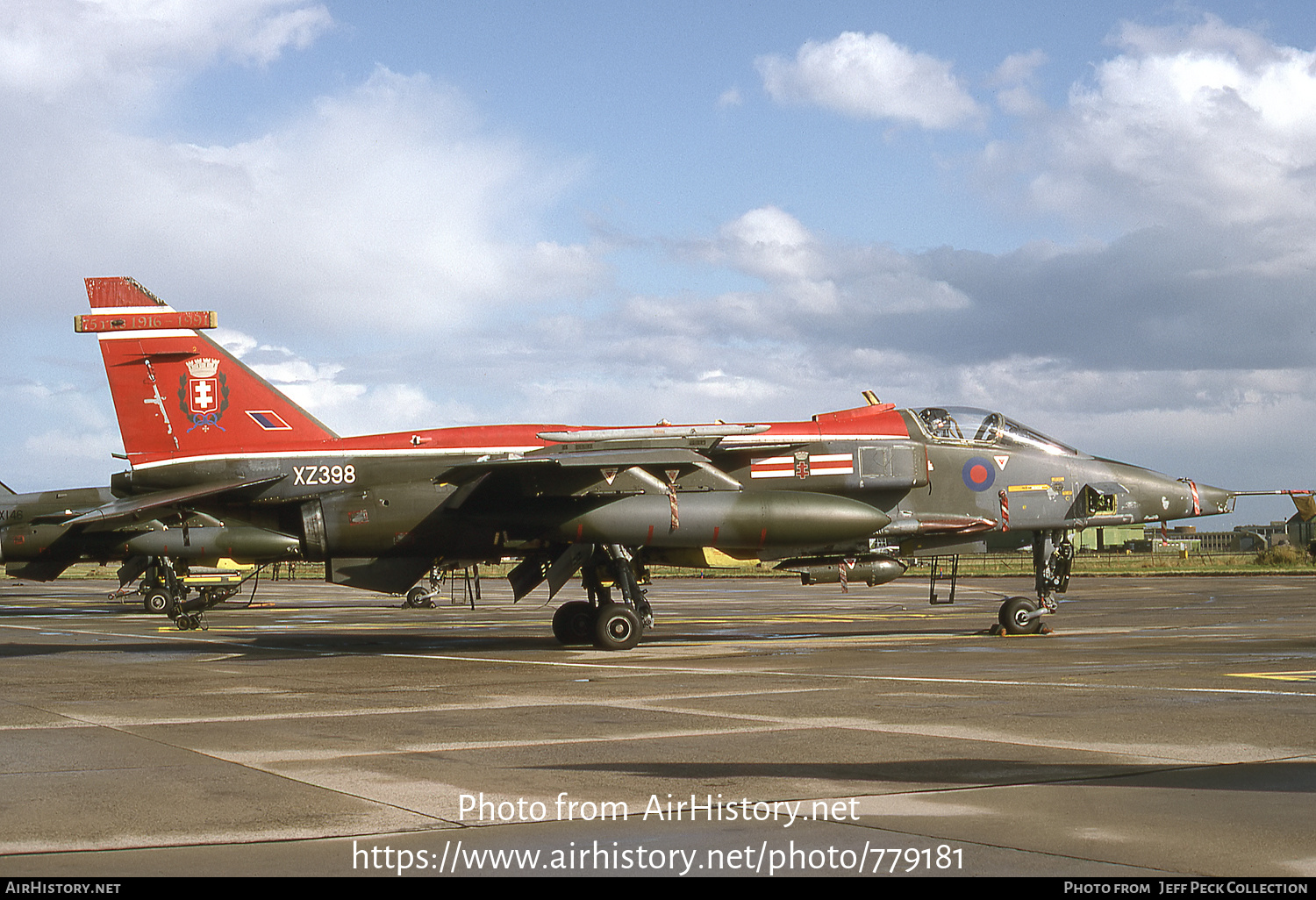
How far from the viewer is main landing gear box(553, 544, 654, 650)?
18484mm

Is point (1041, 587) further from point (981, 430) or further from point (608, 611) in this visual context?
point (608, 611)

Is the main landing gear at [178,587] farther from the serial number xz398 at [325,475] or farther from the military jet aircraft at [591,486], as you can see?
the serial number xz398 at [325,475]

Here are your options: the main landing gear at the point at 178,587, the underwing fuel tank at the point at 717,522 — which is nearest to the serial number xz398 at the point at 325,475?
the underwing fuel tank at the point at 717,522

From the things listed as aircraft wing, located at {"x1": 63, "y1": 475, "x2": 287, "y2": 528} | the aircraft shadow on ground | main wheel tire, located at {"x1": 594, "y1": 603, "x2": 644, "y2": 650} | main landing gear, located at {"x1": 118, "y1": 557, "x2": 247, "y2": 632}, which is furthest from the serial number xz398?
the aircraft shadow on ground

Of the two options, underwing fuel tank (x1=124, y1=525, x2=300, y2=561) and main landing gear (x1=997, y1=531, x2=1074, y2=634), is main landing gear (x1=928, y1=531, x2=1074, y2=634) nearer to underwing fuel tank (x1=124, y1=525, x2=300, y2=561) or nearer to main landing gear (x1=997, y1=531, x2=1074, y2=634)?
main landing gear (x1=997, y1=531, x2=1074, y2=634)

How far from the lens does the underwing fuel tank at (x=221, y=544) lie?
79.3ft

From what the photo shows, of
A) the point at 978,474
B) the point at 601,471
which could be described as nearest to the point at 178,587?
the point at 601,471

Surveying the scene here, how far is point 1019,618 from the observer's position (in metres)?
19.8

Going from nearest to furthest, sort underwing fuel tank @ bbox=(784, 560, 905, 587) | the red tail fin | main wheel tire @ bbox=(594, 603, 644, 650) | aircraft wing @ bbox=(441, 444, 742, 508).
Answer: aircraft wing @ bbox=(441, 444, 742, 508)
main wheel tire @ bbox=(594, 603, 644, 650)
the red tail fin
underwing fuel tank @ bbox=(784, 560, 905, 587)

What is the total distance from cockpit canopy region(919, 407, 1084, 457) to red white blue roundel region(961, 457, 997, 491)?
0.39 meters

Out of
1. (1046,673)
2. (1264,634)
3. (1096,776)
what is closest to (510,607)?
(1264,634)

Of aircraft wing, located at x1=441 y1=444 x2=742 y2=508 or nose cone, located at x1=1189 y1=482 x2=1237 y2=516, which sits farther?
nose cone, located at x1=1189 y1=482 x2=1237 y2=516

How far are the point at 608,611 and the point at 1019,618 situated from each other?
6926mm

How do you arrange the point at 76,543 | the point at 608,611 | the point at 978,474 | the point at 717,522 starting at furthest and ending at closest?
1. the point at 76,543
2. the point at 978,474
3. the point at 608,611
4. the point at 717,522
